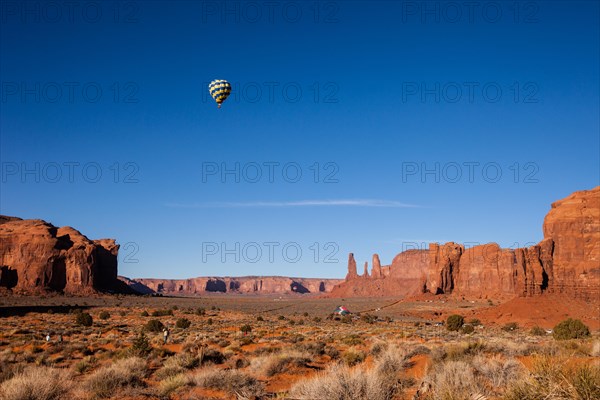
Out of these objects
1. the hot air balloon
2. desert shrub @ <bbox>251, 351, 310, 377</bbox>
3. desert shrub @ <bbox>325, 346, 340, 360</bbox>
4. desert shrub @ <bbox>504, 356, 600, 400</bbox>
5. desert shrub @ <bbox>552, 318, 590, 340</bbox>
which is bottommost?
desert shrub @ <bbox>552, 318, 590, 340</bbox>

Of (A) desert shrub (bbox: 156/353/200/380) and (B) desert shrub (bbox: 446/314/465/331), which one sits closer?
(A) desert shrub (bbox: 156/353/200/380)

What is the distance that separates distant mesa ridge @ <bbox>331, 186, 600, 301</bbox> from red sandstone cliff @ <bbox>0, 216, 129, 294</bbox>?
80.7 metres

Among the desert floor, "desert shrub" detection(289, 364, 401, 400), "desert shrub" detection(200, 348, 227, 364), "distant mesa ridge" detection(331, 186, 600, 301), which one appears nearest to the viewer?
the desert floor

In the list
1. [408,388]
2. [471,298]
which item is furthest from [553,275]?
[408,388]

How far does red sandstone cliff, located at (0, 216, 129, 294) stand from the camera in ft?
337

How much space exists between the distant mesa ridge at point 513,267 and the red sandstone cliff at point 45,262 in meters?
80.7

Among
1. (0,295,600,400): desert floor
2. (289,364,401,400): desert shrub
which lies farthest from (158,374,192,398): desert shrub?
(289,364,401,400): desert shrub

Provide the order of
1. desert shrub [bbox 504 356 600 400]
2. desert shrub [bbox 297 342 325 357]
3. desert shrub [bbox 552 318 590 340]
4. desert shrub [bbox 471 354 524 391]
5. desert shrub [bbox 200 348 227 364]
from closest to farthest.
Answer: desert shrub [bbox 504 356 600 400] < desert shrub [bbox 471 354 524 391] < desert shrub [bbox 200 348 227 364] < desert shrub [bbox 297 342 325 357] < desert shrub [bbox 552 318 590 340]

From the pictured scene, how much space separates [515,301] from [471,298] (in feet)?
139

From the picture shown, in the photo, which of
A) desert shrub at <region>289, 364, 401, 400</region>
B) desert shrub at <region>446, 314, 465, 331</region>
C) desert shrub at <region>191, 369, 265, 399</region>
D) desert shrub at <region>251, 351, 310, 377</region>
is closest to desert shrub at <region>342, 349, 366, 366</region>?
desert shrub at <region>251, 351, 310, 377</region>

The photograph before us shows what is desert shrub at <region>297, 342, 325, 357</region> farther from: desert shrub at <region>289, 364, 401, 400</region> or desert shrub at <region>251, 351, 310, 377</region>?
desert shrub at <region>289, 364, 401, 400</region>

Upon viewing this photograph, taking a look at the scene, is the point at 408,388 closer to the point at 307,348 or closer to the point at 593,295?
the point at 307,348

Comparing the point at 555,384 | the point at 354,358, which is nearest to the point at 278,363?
the point at 354,358

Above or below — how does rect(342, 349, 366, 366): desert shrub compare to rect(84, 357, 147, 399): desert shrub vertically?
below
